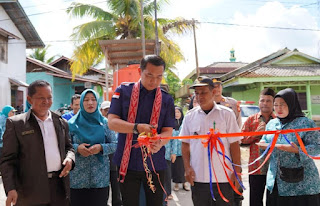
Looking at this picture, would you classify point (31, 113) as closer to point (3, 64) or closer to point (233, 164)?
point (233, 164)

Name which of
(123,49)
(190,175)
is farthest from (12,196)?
(123,49)

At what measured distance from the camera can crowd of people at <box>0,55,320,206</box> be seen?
97.2 inches

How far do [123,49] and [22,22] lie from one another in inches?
449

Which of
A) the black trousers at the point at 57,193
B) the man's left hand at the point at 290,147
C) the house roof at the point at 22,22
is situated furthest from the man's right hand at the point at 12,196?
the house roof at the point at 22,22

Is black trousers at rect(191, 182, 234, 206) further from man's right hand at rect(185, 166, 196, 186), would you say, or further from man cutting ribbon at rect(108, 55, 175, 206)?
man cutting ribbon at rect(108, 55, 175, 206)

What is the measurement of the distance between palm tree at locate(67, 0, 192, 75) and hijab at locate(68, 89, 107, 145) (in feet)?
42.8

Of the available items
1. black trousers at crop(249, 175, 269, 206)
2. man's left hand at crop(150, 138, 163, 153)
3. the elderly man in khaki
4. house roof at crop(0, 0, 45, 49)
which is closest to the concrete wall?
the elderly man in khaki

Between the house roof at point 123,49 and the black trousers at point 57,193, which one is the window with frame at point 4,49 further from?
the black trousers at point 57,193

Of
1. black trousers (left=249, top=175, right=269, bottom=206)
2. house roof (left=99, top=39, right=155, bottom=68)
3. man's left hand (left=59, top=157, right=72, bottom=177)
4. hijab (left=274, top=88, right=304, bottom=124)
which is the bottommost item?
black trousers (left=249, top=175, right=269, bottom=206)

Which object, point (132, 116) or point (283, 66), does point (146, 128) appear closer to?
point (132, 116)

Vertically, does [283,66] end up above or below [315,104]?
above

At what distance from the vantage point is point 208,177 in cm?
281

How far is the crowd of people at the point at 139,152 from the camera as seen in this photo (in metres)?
2.47

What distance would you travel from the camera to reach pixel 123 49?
10078mm
